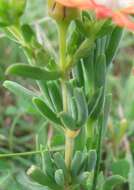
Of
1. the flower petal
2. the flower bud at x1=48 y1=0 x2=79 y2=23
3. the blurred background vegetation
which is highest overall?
the flower bud at x1=48 y1=0 x2=79 y2=23

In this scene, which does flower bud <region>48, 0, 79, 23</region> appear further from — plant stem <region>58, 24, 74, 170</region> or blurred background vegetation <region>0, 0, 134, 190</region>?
blurred background vegetation <region>0, 0, 134, 190</region>

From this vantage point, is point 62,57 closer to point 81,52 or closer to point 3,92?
point 81,52

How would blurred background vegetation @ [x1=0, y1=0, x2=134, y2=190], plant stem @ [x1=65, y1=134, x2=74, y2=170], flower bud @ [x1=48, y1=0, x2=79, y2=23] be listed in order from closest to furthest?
flower bud @ [x1=48, y1=0, x2=79, y2=23], plant stem @ [x1=65, y1=134, x2=74, y2=170], blurred background vegetation @ [x1=0, y1=0, x2=134, y2=190]

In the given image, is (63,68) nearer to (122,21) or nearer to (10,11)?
(10,11)

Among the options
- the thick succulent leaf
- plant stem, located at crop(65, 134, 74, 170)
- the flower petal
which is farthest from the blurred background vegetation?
the flower petal

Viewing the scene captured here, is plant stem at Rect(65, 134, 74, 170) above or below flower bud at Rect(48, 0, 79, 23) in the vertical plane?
below

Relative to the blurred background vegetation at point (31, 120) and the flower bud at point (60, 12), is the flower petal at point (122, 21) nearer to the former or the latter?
the flower bud at point (60, 12)

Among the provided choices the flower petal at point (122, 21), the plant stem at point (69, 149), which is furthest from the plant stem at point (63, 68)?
the flower petal at point (122, 21)

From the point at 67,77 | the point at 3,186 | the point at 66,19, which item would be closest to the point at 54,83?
the point at 67,77
